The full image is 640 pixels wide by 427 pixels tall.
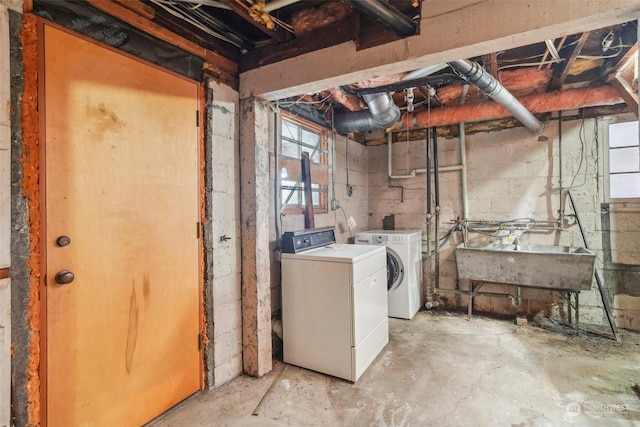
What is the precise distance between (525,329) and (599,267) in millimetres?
1026

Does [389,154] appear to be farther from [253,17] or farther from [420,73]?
[253,17]

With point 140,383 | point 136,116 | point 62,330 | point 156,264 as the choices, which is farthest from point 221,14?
point 140,383

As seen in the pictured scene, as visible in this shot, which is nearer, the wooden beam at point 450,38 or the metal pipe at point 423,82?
the wooden beam at point 450,38

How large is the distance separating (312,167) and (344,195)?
0.72m

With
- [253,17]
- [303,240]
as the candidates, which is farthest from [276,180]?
[253,17]

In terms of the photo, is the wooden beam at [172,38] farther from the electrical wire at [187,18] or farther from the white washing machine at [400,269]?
the white washing machine at [400,269]

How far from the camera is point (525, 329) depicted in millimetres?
3123

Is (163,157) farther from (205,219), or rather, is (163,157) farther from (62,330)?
(62,330)

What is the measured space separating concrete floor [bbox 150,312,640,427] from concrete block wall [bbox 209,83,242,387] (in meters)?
0.23

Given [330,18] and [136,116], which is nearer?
[136,116]

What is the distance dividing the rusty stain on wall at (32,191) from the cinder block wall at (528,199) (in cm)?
359

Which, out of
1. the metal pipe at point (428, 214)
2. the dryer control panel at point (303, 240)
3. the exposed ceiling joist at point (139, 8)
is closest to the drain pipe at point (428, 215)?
the metal pipe at point (428, 214)

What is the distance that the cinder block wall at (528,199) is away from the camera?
3121 millimetres

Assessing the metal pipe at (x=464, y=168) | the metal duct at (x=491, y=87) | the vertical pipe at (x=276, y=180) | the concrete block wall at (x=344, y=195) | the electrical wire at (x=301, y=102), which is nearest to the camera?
the metal duct at (x=491, y=87)
